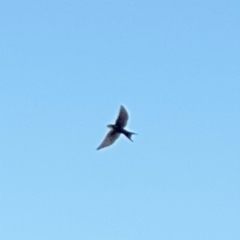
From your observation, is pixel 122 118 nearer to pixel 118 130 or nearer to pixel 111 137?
pixel 118 130

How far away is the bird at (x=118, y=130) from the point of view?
27453 mm

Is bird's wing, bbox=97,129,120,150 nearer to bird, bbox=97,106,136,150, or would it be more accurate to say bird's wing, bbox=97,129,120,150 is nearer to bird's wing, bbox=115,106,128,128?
bird, bbox=97,106,136,150

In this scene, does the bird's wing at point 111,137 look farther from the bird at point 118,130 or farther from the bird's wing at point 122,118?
the bird's wing at point 122,118

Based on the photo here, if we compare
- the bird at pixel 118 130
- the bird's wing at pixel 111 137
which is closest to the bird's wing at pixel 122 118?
the bird at pixel 118 130

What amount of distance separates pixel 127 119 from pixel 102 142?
1802 mm

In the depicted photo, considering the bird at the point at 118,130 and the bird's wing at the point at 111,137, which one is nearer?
the bird at the point at 118,130

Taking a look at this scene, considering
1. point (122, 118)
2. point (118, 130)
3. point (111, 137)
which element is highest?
point (122, 118)

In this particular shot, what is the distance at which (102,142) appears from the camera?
27.4m

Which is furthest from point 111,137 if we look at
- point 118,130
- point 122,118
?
point 122,118

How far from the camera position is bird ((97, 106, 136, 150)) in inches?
1081

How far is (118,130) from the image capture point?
27656 mm

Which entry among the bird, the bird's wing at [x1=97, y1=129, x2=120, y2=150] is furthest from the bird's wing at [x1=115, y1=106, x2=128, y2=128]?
the bird's wing at [x1=97, y1=129, x2=120, y2=150]

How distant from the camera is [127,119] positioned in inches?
1075

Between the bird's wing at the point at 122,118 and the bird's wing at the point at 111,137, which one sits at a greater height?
the bird's wing at the point at 122,118
